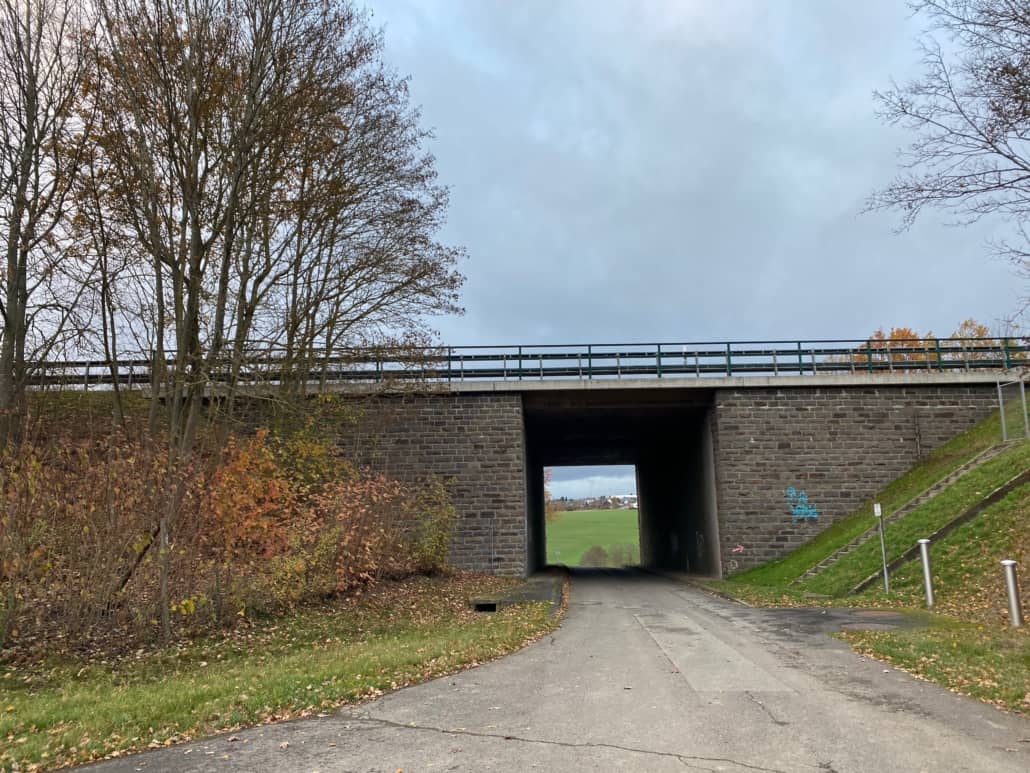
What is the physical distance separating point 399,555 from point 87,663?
991 cm

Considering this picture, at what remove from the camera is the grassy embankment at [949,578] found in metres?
8.55

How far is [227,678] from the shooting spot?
334 inches

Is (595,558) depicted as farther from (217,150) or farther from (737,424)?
(217,150)

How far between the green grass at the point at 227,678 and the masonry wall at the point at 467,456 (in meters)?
10.5

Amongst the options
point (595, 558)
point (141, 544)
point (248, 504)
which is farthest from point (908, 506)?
point (595, 558)

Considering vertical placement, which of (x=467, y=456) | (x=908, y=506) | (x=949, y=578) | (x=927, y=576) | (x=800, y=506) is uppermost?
(x=467, y=456)

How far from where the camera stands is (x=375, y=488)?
1725 centimetres

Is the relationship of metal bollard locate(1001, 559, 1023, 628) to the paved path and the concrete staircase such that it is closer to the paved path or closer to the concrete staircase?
the paved path

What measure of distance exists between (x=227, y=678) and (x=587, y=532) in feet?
327

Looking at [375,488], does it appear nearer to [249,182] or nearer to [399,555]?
[399,555]

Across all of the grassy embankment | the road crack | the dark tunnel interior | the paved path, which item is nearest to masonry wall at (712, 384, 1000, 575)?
the grassy embankment

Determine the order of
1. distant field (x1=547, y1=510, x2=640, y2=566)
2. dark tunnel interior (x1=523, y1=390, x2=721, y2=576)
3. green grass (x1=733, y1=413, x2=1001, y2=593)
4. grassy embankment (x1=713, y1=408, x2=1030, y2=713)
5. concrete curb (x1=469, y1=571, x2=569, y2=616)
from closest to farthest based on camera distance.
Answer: grassy embankment (x1=713, y1=408, x2=1030, y2=713), concrete curb (x1=469, y1=571, x2=569, y2=616), green grass (x1=733, y1=413, x2=1001, y2=593), dark tunnel interior (x1=523, y1=390, x2=721, y2=576), distant field (x1=547, y1=510, x2=640, y2=566)

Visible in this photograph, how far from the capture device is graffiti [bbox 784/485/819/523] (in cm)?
2447

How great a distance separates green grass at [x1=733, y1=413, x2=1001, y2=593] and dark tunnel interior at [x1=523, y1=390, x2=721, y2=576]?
301cm
